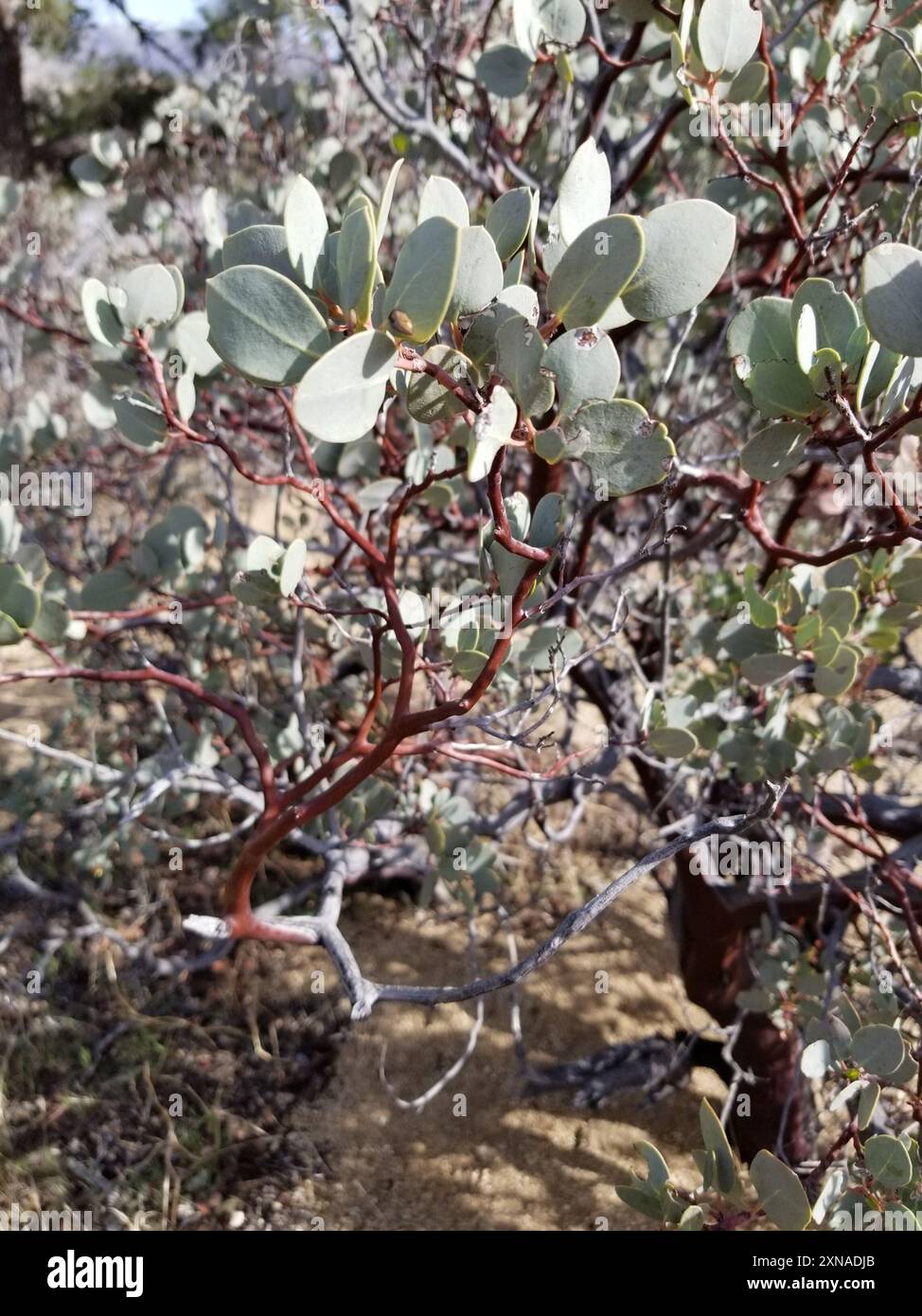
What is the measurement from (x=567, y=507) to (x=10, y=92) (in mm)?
5203

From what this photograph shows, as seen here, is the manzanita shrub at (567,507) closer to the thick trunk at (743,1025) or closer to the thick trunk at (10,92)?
the thick trunk at (743,1025)

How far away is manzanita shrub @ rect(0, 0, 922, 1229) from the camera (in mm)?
595

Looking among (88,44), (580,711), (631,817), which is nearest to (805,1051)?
(631,817)

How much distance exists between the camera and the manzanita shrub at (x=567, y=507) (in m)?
0.60

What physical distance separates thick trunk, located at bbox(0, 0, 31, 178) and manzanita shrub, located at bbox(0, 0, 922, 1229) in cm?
327

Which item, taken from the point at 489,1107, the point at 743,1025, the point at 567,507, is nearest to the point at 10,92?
the point at 567,507

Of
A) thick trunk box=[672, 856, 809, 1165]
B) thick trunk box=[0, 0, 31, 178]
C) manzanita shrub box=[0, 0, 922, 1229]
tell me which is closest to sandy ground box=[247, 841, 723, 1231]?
thick trunk box=[672, 856, 809, 1165]

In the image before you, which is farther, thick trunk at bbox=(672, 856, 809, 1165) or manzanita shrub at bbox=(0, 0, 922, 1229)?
thick trunk at bbox=(672, 856, 809, 1165)

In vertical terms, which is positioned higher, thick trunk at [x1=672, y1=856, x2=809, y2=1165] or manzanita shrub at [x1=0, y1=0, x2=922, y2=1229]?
manzanita shrub at [x1=0, y1=0, x2=922, y2=1229]

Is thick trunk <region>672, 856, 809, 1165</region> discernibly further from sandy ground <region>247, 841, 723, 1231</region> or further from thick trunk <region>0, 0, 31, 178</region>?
thick trunk <region>0, 0, 31, 178</region>

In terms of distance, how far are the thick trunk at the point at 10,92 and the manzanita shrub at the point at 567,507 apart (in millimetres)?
3267

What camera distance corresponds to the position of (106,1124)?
185 centimetres

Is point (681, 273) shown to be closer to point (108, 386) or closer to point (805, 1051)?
point (805, 1051)

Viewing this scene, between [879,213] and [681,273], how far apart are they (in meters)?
1.17
